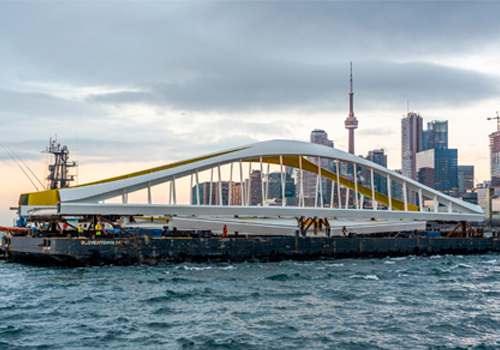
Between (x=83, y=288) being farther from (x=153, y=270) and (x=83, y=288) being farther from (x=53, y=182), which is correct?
(x=53, y=182)

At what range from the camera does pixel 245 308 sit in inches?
931

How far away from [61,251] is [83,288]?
33.7 feet

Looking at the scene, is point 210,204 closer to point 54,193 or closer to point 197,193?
point 197,193

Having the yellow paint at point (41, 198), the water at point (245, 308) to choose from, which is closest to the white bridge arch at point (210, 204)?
the yellow paint at point (41, 198)

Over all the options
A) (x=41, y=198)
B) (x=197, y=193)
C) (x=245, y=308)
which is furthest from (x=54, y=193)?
(x=245, y=308)

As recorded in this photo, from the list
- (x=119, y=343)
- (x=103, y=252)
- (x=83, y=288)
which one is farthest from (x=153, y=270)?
(x=119, y=343)

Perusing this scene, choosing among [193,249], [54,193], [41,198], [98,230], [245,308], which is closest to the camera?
[245,308]

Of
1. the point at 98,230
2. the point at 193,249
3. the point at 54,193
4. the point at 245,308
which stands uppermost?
the point at 54,193

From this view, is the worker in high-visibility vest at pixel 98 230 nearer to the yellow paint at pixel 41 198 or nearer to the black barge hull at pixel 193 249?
the black barge hull at pixel 193 249

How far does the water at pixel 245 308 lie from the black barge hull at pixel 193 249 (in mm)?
1648

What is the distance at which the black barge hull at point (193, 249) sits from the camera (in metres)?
38.4

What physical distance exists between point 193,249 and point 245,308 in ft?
61.2

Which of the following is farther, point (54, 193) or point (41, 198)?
point (41, 198)

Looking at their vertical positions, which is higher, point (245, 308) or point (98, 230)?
point (98, 230)
